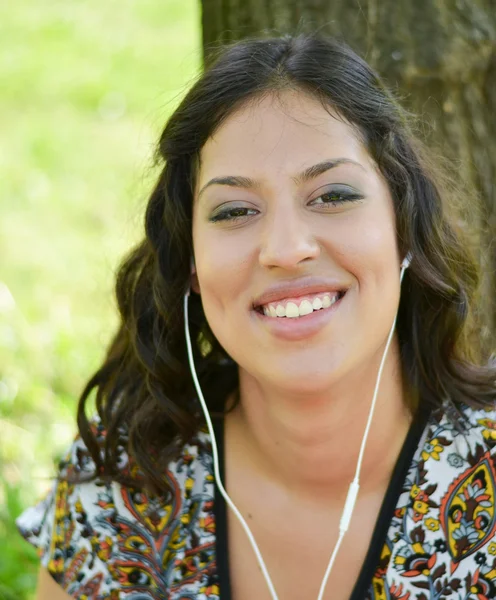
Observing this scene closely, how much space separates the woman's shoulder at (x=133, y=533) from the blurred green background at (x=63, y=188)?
52 centimetres

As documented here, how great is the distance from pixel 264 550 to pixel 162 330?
26.8 inches

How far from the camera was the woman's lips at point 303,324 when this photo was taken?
7.98ft

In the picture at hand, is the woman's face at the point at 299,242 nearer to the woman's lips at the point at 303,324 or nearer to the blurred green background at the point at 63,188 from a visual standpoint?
the woman's lips at the point at 303,324

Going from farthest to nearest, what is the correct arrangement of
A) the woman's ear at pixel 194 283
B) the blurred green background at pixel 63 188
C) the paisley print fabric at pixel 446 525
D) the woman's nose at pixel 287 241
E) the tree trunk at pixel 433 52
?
the blurred green background at pixel 63 188, the tree trunk at pixel 433 52, the woman's ear at pixel 194 283, the paisley print fabric at pixel 446 525, the woman's nose at pixel 287 241

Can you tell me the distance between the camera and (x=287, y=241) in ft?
7.83

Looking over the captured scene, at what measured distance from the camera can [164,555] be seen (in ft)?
9.07

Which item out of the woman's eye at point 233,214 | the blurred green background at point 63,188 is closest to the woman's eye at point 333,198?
the woman's eye at point 233,214

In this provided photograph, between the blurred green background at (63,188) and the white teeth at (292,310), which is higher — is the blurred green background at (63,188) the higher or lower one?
the higher one

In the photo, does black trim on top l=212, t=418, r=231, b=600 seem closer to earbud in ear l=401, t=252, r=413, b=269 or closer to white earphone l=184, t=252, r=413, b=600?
white earphone l=184, t=252, r=413, b=600

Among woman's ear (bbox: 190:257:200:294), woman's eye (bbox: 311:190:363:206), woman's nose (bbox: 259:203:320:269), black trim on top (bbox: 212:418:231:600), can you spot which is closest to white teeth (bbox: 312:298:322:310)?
woman's nose (bbox: 259:203:320:269)

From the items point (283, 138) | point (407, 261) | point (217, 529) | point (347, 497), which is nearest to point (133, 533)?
point (217, 529)

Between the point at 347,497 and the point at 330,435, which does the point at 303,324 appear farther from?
the point at 347,497

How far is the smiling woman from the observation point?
2.46m

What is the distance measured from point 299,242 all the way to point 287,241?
29 millimetres
